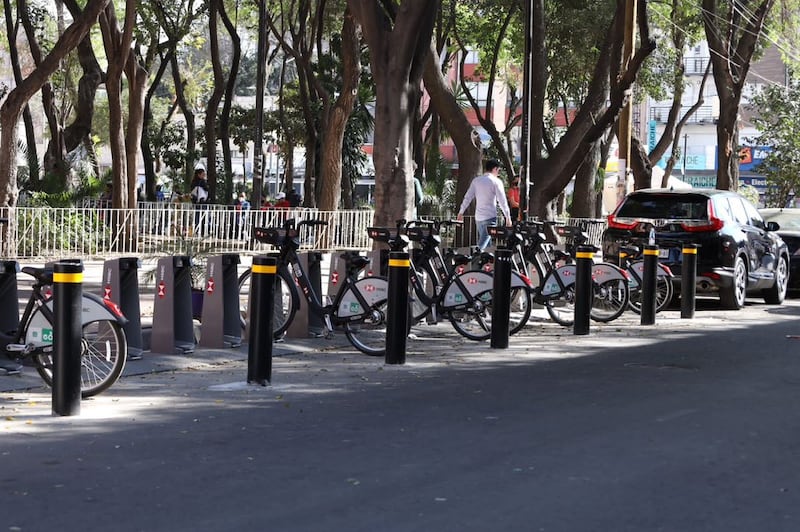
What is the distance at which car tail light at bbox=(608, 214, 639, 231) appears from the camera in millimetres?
18672

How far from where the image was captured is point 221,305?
1258cm

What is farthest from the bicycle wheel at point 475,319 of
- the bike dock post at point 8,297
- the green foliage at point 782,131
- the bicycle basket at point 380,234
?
the green foliage at point 782,131

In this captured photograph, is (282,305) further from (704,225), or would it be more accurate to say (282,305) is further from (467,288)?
(704,225)

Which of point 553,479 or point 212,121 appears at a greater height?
point 212,121

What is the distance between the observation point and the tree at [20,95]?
22781 mm

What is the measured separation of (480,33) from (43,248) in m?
21.9

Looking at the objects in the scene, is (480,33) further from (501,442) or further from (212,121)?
(501,442)

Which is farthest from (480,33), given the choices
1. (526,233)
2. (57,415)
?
(57,415)

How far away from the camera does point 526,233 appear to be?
608 inches

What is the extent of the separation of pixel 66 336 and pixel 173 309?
3.69 m

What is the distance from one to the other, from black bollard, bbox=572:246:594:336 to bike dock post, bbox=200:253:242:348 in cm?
425

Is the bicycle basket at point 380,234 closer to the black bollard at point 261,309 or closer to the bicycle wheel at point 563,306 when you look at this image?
the bicycle wheel at point 563,306

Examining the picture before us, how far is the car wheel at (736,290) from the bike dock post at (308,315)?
7.69 meters

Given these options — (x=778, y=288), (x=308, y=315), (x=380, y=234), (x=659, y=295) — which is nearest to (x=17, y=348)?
(x=308, y=315)
